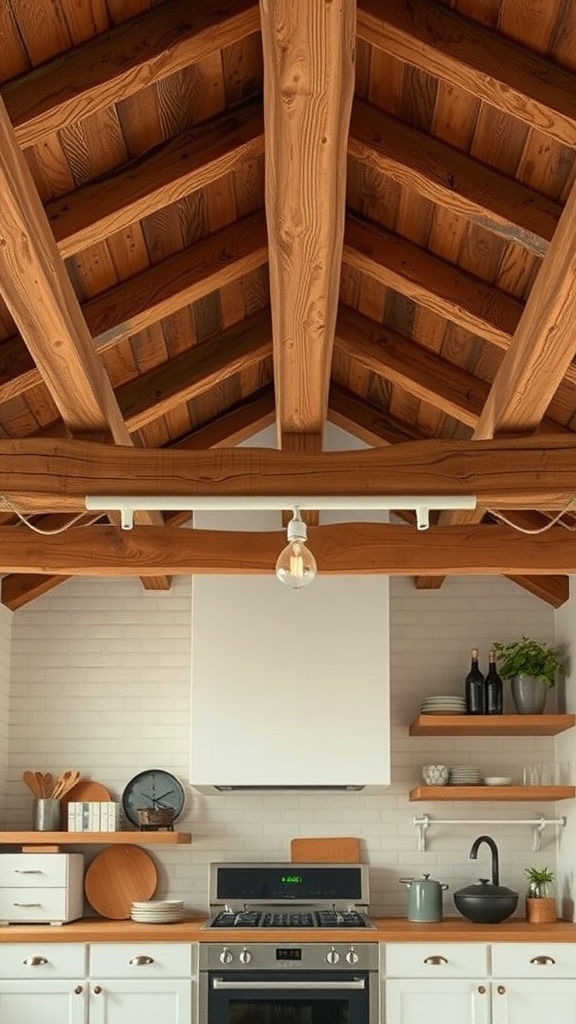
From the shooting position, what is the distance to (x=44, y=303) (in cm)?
380

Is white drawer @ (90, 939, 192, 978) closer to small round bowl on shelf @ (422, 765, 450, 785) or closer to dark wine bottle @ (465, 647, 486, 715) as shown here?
small round bowl on shelf @ (422, 765, 450, 785)

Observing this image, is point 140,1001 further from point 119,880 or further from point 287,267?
point 287,267

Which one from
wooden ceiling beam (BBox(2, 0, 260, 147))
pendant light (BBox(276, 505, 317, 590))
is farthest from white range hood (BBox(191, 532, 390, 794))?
wooden ceiling beam (BBox(2, 0, 260, 147))

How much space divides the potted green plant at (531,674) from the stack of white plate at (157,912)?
203cm

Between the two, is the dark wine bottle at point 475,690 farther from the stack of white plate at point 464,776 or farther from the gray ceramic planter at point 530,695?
the stack of white plate at point 464,776

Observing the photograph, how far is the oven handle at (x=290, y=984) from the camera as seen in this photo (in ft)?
20.8

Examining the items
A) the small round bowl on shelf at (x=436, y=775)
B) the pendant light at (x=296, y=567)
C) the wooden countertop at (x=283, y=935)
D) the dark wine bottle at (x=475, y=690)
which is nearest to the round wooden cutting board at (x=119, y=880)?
the wooden countertop at (x=283, y=935)

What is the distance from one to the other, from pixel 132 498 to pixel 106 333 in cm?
76

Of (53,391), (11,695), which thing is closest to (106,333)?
(53,391)

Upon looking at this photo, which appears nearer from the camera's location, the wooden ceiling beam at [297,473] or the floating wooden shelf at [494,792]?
the wooden ceiling beam at [297,473]

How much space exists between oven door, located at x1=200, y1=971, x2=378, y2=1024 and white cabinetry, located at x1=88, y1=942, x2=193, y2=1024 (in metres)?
0.12

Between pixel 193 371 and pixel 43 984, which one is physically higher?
pixel 193 371

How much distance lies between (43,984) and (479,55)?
465 centimetres

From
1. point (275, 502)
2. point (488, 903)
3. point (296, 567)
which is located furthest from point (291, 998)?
point (296, 567)
